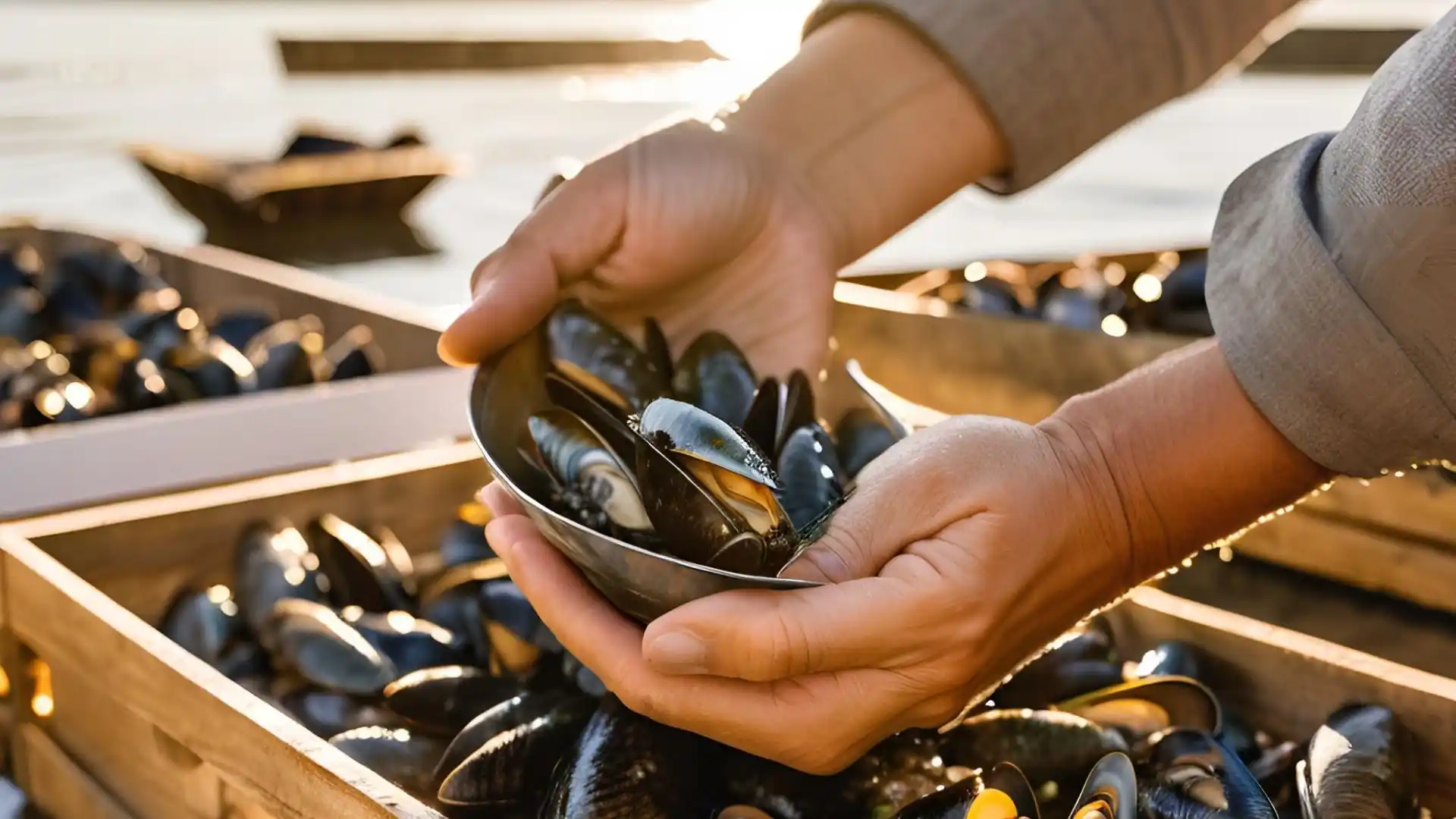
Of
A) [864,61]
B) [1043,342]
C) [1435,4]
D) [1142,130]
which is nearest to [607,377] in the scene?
[864,61]

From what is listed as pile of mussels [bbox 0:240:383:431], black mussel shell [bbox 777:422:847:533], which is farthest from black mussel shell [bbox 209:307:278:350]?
black mussel shell [bbox 777:422:847:533]

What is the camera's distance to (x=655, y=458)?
98cm

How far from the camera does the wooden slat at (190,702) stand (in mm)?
1020

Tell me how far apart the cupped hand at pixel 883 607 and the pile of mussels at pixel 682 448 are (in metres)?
0.05

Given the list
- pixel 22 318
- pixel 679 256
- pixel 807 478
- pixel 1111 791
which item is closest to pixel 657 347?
pixel 679 256

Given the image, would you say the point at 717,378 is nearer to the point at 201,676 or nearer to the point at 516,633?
the point at 516,633

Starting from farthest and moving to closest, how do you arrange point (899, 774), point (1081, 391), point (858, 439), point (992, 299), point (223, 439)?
point (992, 299) → point (1081, 391) → point (223, 439) → point (858, 439) → point (899, 774)

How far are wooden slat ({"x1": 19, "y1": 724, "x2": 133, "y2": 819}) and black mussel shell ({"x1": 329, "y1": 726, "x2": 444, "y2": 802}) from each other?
31 centimetres

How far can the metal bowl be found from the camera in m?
0.89

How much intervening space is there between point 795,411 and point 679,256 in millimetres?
285

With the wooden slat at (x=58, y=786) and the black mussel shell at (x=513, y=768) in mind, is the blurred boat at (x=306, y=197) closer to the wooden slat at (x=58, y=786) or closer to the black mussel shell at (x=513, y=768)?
the wooden slat at (x=58, y=786)

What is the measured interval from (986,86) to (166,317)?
1892 mm

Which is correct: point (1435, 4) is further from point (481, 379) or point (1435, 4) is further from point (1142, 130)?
point (481, 379)

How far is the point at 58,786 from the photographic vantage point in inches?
58.4
